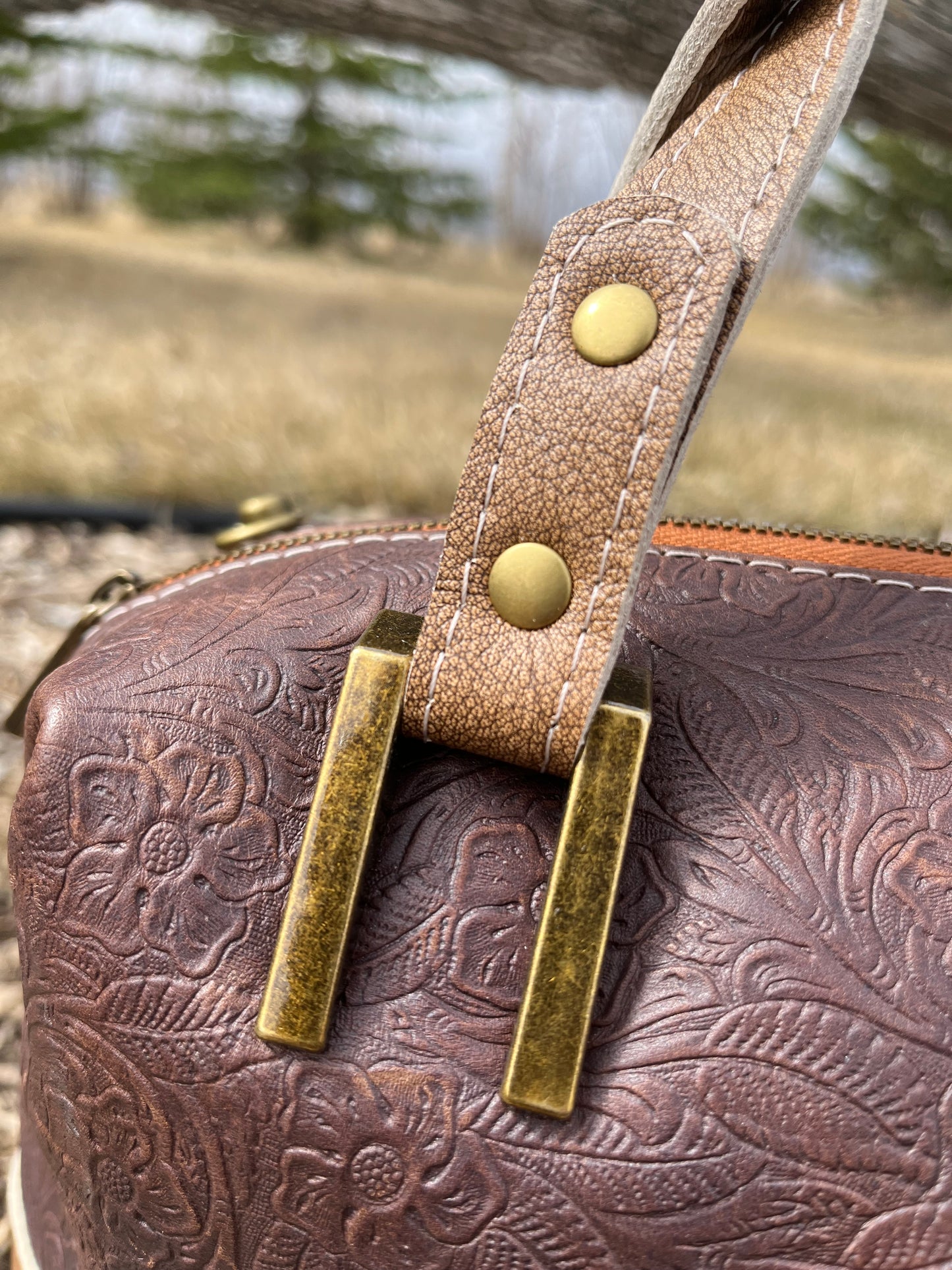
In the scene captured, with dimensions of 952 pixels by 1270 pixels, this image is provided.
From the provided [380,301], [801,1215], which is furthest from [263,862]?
[380,301]

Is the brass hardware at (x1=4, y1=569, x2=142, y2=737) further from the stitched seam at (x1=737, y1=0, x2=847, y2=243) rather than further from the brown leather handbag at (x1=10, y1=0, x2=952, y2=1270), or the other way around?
the stitched seam at (x1=737, y1=0, x2=847, y2=243)

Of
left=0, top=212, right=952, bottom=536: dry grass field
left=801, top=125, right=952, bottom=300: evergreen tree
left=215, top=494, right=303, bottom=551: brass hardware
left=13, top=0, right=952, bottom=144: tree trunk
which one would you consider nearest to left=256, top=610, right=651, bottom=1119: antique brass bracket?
left=215, top=494, right=303, bottom=551: brass hardware

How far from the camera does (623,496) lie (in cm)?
43

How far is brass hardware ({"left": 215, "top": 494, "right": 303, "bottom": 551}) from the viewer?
783mm

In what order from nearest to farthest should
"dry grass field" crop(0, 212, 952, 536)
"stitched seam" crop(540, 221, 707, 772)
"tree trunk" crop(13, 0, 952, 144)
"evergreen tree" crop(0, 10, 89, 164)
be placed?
"stitched seam" crop(540, 221, 707, 772) → "tree trunk" crop(13, 0, 952, 144) → "dry grass field" crop(0, 212, 952, 536) → "evergreen tree" crop(0, 10, 89, 164)

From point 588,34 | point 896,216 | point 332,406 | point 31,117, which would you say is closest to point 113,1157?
point 588,34

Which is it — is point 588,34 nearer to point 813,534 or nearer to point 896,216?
point 813,534

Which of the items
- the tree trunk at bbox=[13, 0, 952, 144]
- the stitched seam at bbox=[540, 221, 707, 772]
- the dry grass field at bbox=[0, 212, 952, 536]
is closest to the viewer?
the stitched seam at bbox=[540, 221, 707, 772]

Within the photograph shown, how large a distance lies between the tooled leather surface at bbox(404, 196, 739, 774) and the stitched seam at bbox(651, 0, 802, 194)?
0.18ft

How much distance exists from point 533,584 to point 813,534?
0.24 metres

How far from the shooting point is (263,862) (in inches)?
19.5

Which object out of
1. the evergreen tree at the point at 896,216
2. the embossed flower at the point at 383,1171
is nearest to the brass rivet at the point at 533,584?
the embossed flower at the point at 383,1171

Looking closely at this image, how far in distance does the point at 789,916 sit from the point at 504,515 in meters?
0.23

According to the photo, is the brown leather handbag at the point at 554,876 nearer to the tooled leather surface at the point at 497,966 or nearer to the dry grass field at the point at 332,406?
the tooled leather surface at the point at 497,966
